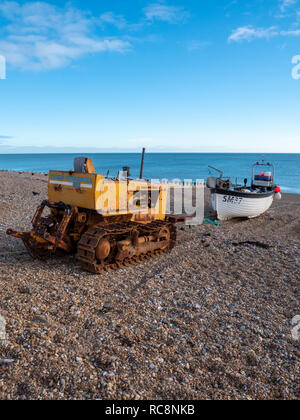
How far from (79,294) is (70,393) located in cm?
306

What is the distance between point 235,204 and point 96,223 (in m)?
10.3

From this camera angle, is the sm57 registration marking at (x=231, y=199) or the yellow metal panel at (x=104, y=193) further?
the sm57 registration marking at (x=231, y=199)

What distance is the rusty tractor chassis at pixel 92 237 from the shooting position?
8.38 m

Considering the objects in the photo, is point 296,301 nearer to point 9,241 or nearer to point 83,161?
point 83,161

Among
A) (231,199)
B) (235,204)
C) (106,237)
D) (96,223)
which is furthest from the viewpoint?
(235,204)

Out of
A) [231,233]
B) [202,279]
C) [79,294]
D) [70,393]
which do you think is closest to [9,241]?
[79,294]

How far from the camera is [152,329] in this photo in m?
5.90

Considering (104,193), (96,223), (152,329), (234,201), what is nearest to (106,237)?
(96,223)

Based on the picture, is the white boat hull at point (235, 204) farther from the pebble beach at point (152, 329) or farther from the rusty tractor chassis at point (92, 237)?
the rusty tractor chassis at point (92, 237)

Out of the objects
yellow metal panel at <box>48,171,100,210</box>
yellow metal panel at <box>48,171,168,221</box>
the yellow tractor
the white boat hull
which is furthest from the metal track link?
the white boat hull

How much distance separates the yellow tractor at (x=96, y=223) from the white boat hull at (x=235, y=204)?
302 inches

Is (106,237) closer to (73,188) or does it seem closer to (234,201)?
(73,188)

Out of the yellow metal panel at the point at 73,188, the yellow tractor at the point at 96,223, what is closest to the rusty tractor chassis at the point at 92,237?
the yellow tractor at the point at 96,223

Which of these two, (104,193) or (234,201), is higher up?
(104,193)
